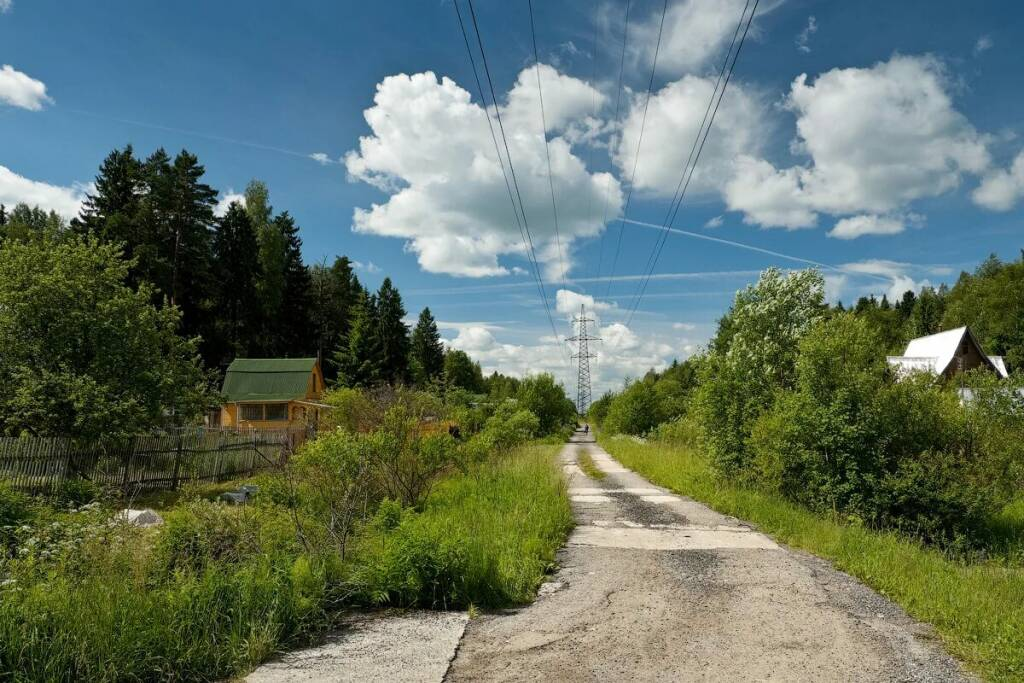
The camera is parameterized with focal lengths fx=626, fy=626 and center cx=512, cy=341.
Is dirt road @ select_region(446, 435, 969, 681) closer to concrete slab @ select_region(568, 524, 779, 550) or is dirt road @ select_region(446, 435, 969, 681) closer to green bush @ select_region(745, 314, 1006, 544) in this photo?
concrete slab @ select_region(568, 524, 779, 550)

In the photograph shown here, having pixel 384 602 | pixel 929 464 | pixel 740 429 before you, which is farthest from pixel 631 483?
pixel 384 602

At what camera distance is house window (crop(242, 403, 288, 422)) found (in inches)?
1622

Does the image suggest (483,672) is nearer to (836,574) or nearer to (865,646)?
(865,646)

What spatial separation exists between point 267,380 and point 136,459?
83.9ft

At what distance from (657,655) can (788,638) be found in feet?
4.18

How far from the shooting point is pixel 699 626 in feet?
18.6

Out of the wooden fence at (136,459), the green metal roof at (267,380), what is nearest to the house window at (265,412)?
the green metal roof at (267,380)

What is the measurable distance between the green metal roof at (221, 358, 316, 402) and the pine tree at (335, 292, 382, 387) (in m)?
14.1

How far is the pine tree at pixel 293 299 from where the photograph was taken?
6100 cm

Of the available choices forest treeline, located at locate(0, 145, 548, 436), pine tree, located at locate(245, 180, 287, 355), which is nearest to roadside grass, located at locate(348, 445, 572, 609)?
forest treeline, located at locate(0, 145, 548, 436)

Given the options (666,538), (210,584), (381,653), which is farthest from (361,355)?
(381,653)

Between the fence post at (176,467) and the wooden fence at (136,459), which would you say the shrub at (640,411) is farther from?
the fence post at (176,467)

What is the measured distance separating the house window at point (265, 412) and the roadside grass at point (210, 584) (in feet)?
112

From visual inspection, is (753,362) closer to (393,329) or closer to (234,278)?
(234,278)
